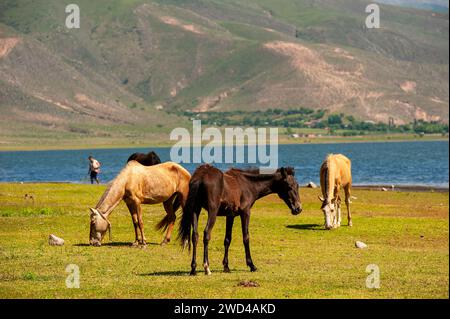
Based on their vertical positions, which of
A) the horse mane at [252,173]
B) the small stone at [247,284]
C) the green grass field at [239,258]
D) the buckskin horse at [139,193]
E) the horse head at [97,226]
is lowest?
the green grass field at [239,258]

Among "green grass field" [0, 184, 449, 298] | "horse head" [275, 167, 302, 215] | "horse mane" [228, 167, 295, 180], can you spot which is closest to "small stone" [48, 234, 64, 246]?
"green grass field" [0, 184, 449, 298]

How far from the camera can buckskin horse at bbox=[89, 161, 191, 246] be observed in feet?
95.1

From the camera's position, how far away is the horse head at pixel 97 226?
28.8 metres

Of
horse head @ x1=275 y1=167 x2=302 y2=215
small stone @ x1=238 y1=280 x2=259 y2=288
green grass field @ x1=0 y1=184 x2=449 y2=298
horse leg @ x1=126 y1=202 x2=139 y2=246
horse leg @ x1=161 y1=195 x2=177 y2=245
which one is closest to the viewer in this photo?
green grass field @ x1=0 y1=184 x2=449 y2=298

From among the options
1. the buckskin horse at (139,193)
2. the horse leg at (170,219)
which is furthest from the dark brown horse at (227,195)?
the horse leg at (170,219)

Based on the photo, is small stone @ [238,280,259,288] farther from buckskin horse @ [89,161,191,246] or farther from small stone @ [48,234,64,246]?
small stone @ [48,234,64,246]

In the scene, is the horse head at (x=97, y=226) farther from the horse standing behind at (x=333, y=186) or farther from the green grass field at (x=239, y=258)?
the horse standing behind at (x=333, y=186)

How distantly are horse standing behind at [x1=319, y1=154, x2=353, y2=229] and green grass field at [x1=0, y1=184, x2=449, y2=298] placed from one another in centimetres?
69

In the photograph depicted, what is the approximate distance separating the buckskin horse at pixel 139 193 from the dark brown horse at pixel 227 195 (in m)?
5.96

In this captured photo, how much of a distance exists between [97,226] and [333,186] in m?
12.2

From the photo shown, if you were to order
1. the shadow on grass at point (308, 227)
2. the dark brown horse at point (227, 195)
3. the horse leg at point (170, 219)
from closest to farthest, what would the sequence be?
the dark brown horse at point (227, 195) → the horse leg at point (170, 219) → the shadow on grass at point (308, 227)

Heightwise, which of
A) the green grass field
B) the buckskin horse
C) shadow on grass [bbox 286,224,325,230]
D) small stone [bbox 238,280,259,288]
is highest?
the buckskin horse
